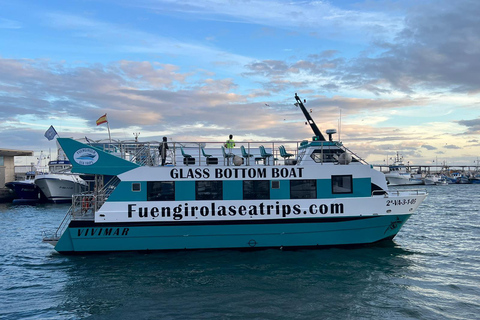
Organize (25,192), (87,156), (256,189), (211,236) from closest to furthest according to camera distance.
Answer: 1. (211,236)
2. (87,156)
3. (256,189)
4. (25,192)

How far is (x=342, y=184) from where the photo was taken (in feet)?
48.0

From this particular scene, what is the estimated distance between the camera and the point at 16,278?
11.7m

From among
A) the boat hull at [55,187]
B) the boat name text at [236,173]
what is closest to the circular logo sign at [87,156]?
the boat name text at [236,173]

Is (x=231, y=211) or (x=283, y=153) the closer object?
(x=231, y=211)

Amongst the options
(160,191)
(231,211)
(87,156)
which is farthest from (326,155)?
(87,156)

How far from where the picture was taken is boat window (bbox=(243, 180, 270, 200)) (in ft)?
46.7

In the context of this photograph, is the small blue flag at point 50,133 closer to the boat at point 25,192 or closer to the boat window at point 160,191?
the boat at point 25,192

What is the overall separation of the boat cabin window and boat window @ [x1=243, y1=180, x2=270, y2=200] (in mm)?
2630

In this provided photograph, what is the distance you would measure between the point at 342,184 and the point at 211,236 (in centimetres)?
Answer: 545

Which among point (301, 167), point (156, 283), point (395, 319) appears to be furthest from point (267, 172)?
point (395, 319)

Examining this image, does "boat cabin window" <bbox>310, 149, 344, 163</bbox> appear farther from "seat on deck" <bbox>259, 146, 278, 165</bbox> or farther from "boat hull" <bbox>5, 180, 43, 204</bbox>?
"boat hull" <bbox>5, 180, 43, 204</bbox>

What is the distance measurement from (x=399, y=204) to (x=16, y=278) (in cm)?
1351

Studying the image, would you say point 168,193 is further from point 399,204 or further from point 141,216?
point 399,204

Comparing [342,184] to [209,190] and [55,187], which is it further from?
[55,187]
